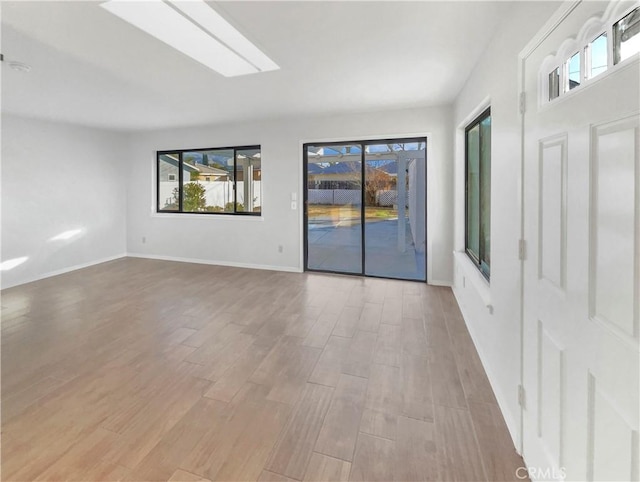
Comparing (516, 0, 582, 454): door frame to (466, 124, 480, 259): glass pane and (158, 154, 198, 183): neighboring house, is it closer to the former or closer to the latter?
(466, 124, 480, 259): glass pane

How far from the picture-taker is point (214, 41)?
2.49 m

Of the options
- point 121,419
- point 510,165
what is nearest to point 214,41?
point 510,165

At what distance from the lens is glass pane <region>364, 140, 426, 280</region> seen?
4.73 metres

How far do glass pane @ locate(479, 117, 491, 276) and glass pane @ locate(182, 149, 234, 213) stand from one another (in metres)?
4.34

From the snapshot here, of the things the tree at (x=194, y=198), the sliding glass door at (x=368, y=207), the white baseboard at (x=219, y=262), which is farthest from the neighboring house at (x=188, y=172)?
the sliding glass door at (x=368, y=207)

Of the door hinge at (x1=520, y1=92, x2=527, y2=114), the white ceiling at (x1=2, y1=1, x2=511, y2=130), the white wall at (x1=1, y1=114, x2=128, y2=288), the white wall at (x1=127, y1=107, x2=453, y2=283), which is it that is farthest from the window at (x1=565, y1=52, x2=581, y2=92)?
the white wall at (x1=1, y1=114, x2=128, y2=288)

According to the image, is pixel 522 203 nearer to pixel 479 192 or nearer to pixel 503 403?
pixel 503 403

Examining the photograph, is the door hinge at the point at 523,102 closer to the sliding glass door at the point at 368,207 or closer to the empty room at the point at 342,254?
the empty room at the point at 342,254

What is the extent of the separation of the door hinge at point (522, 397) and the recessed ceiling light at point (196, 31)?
291cm

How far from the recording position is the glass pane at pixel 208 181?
5918 mm

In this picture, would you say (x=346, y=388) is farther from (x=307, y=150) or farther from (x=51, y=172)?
(x=51, y=172)

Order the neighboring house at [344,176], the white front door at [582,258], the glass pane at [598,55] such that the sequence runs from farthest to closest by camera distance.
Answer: the neighboring house at [344,176] < the glass pane at [598,55] < the white front door at [582,258]

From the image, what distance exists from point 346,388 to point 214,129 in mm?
5182

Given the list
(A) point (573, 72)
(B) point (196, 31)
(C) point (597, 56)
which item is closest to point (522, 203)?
(A) point (573, 72)
